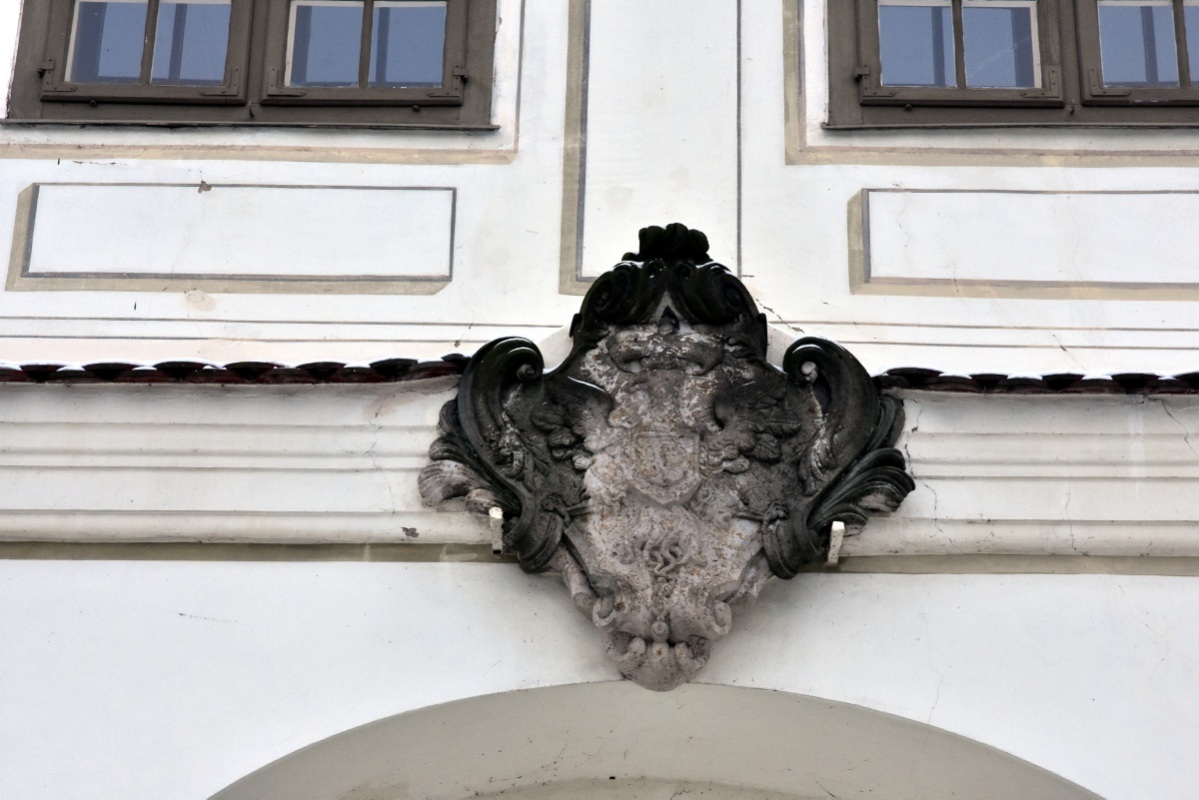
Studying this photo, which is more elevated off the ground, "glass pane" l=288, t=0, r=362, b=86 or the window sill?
"glass pane" l=288, t=0, r=362, b=86

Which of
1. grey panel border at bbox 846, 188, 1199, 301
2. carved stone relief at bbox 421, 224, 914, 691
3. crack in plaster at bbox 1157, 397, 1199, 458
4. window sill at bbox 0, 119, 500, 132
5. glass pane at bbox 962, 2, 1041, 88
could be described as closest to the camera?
carved stone relief at bbox 421, 224, 914, 691

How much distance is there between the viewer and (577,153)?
545 cm

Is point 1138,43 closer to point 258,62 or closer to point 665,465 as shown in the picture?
point 665,465

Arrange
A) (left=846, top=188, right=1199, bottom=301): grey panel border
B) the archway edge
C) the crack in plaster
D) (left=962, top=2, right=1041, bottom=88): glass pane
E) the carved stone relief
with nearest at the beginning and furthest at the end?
1. the carved stone relief
2. the archway edge
3. the crack in plaster
4. (left=846, top=188, right=1199, bottom=301): grey panel border
5. (left=962, top=2, right=1041, bottom=88): glass pane

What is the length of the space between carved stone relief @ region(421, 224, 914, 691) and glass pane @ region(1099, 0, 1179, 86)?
1.51 metres

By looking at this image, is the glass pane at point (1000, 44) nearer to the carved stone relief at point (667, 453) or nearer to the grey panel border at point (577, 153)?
the grey panel border at point (577, 153)

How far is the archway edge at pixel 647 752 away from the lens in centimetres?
491

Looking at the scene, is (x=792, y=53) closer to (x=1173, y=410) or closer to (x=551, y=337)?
(x=551, y=337)

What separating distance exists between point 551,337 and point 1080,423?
5.34 ft

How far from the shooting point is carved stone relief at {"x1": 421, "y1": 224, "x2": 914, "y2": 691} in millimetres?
4797

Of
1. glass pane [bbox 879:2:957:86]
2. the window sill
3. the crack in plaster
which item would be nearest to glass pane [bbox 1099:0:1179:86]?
glass pane [bbox 879:2:957:86]

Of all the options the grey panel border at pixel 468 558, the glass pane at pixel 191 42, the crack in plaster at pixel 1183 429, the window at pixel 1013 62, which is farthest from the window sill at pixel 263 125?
the crack in plaster at pixel 1183 429

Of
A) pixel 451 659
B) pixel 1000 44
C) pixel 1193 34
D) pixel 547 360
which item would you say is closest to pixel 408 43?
pixel 547 360

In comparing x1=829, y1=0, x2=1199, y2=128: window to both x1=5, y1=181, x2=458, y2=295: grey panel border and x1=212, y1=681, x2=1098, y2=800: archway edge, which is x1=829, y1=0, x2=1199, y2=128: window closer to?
x1=5, y1=181, x2=458, y2=295: grey panel border
